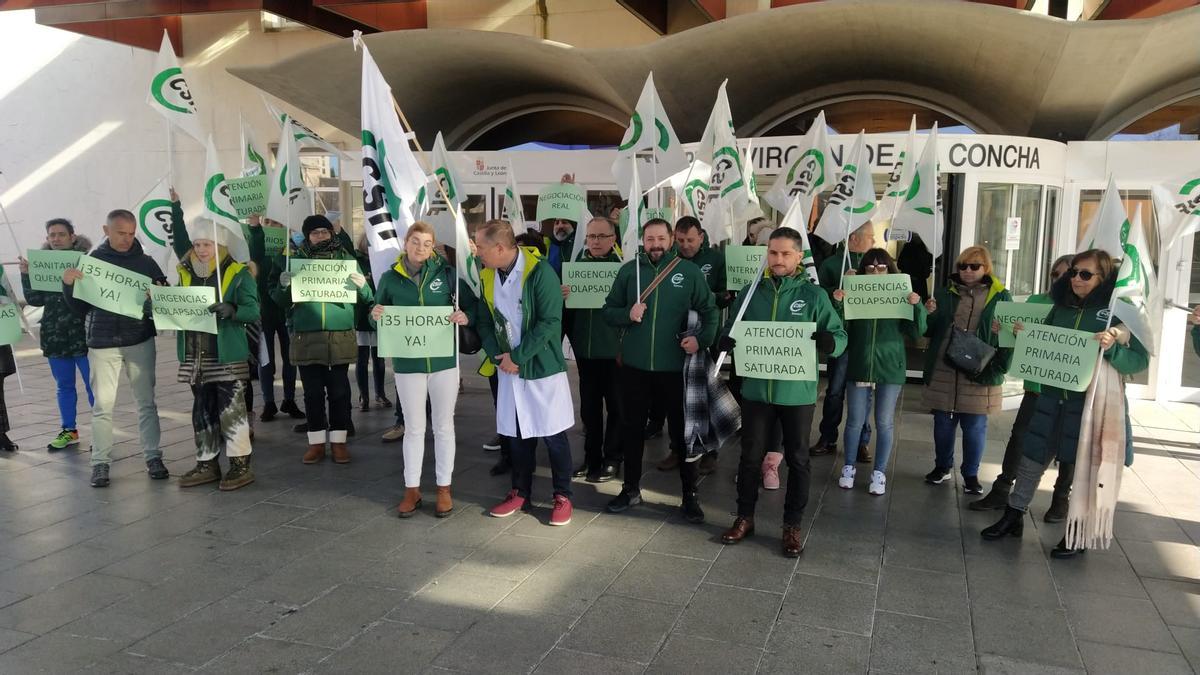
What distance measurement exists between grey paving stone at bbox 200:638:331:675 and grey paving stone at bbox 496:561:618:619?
0.91m

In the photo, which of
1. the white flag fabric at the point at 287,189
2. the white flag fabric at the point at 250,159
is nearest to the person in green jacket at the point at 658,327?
Result: the white flag fabric at the point at 287,189

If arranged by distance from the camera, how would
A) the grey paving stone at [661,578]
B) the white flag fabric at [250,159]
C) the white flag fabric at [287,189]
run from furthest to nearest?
1. the white flag fabric at [250,159]
2. the white flag fabric at [287,189]
3. the grey paving stone at [661,578]

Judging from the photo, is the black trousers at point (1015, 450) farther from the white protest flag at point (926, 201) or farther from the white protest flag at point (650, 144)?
the white protest flag at point (650, 144)

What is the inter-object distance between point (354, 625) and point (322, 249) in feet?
10.9

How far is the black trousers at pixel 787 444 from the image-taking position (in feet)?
15.8

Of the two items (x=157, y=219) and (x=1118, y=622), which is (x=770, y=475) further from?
(x=157, y=219)

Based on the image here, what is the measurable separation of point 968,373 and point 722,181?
8.31 ft

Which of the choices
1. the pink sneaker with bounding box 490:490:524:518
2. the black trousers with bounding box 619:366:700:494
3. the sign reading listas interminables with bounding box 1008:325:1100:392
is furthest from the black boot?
the pink sneaker with bounding box 490:490:524:518

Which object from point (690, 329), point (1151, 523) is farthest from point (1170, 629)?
point (690, 329)

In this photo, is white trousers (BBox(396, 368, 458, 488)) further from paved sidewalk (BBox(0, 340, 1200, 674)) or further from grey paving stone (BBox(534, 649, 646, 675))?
grey paving stone (BBox(534, 649, 646, 675))

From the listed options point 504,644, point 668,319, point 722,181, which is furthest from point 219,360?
point 722,181

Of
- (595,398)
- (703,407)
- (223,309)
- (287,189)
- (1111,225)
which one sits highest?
(287,189)

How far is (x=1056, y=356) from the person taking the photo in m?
4.87

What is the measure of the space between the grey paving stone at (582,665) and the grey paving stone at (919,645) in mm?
1075
